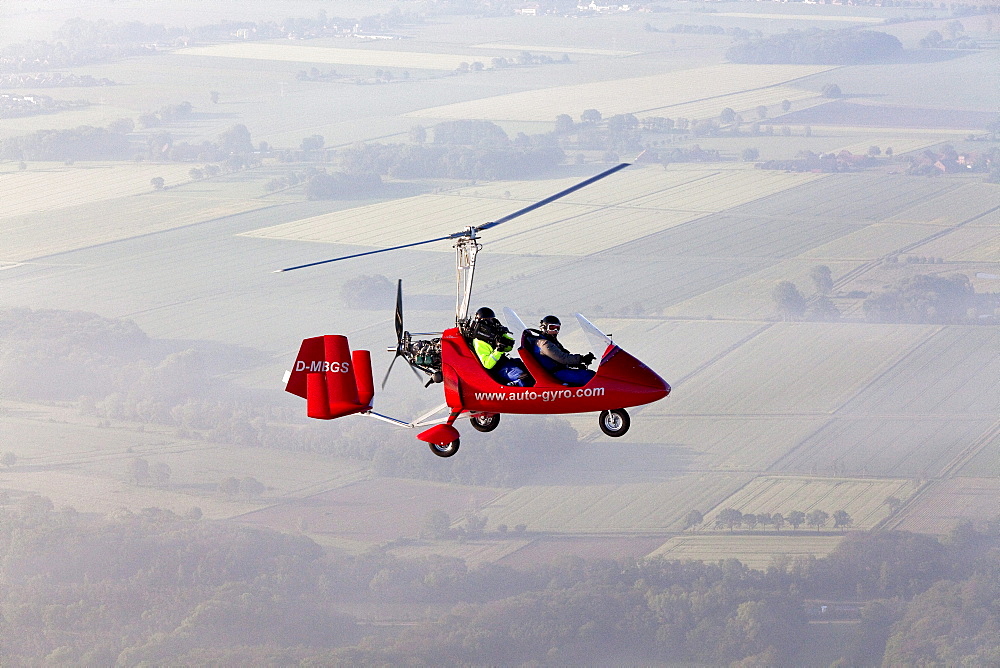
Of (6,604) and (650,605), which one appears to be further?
(6,604)

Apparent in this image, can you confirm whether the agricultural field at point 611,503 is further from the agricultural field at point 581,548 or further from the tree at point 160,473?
the tree at point 160,473

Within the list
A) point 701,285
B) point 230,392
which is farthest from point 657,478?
point 230,392

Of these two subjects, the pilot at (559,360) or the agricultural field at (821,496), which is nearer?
the pilot at (559,360)

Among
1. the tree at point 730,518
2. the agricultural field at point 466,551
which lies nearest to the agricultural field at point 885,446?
the tree at point 730,518

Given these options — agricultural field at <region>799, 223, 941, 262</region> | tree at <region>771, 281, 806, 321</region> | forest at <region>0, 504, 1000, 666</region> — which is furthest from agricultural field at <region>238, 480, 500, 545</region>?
agricultural field at <region>799, 223, 941, 262</region>

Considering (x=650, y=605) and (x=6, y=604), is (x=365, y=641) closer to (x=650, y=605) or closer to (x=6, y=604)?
(x=650, y=605)

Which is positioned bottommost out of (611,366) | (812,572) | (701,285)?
(812,572)
